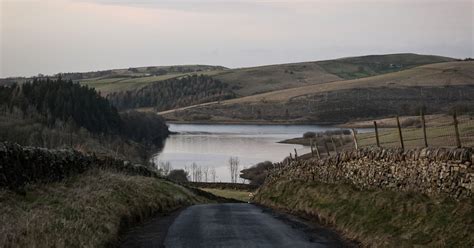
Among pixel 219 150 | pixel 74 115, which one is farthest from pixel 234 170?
pixel 74 115

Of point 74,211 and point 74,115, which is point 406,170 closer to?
point 74,211

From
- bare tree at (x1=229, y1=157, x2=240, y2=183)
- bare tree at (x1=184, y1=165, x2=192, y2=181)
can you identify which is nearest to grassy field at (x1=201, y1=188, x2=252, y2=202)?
bare tree at (x1=229, y1=157, x2=240, y2=183)

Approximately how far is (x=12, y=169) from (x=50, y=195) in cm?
143

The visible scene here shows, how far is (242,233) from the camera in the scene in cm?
1770

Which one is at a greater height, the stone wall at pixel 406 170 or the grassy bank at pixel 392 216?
the stone wall at pixel 406 170

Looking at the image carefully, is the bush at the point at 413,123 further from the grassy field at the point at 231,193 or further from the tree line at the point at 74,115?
the tree line at the point at 74,115

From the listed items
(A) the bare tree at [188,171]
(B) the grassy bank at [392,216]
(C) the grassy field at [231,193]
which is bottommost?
(A) the bare tree at [188,171]

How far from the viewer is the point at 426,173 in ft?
55.2

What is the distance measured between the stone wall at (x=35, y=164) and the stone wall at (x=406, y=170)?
10501 millimetres

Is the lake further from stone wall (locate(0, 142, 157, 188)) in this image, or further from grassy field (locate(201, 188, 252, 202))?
stone wall (locate(0, 142, 157, 188))

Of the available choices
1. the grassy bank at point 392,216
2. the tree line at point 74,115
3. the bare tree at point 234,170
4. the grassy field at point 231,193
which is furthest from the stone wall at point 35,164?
the tree line at point 74,115

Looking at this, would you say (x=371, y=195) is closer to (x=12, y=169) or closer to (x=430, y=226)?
(x=430, y=226)

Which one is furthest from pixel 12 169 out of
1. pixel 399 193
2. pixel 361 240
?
pixel 399 193

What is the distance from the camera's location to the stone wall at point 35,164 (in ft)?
54.7
